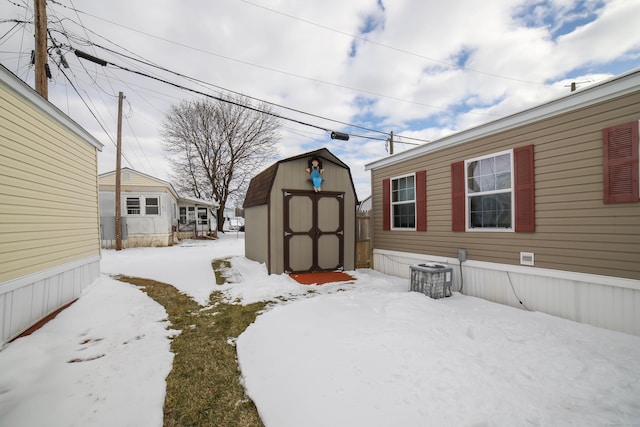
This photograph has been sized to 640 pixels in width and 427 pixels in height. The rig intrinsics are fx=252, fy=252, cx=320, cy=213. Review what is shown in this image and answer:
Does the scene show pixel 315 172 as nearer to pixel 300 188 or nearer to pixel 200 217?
pixel 300 188

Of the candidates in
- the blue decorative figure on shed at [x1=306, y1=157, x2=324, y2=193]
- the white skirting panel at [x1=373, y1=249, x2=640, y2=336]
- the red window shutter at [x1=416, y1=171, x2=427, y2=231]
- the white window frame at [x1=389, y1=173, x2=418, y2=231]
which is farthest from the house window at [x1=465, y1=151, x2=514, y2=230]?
the blue decorative figure on shed at [x1=306, y1=157, x2=324, y2=193]

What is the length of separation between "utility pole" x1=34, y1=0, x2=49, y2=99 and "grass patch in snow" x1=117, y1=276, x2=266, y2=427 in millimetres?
5704

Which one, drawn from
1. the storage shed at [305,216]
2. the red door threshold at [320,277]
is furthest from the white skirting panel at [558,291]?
the storage shed at [305,216]

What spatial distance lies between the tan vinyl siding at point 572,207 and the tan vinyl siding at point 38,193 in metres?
7.33

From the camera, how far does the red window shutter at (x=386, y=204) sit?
707cm

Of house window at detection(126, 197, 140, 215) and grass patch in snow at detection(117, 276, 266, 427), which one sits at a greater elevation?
house window at detection(126, 197, 140, 215)

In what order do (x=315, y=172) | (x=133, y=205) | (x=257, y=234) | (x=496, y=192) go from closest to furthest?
1. (x=496, y=192)
2. (x=315, y=172)
3. (x=257, y=234)
4. (x=133, y=205)

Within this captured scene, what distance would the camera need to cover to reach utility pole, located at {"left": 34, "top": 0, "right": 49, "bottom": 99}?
5688 mm

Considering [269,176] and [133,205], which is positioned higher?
[269,176]

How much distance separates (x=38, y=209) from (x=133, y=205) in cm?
1182

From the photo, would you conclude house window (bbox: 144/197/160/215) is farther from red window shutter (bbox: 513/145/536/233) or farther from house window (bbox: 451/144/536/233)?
red window shutter (bbox: 513/145/536/233)

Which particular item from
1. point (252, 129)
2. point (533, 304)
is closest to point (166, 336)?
point (533, 304)

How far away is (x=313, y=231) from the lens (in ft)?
23.2

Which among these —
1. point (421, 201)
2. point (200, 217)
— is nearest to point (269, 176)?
point (421, 201)
